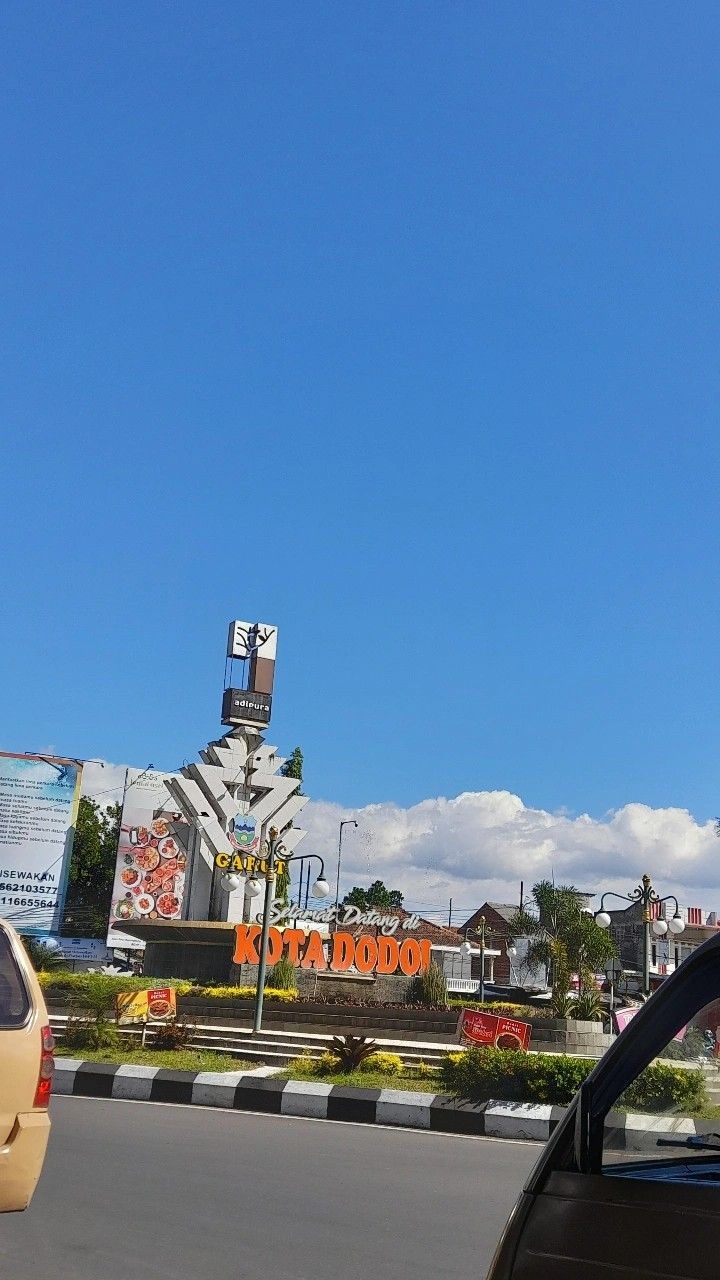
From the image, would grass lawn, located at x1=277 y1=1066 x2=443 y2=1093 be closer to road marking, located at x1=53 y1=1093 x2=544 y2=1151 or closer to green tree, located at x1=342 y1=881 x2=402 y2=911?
road marking, located at x1=53 y1=1093 x2=544 y2=1151

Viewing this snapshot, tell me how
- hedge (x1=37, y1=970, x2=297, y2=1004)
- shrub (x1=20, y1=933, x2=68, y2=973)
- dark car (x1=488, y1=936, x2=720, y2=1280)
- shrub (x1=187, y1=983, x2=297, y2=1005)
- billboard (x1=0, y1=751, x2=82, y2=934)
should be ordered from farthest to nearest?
1. billboard (x1=0, y1=751, x2=82, y2=934)
2. shrub (x1=20, y1=933, x2=68, y2=973)
3. shrub (x1=187, y1=983, x2=297, y2=1005)
4. hedge (x1=37, y1=970, x2=297, y2=1004)
5. dark car (x1=488, y1=936, x2=720, y2=1280)

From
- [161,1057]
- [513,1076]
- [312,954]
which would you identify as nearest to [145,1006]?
[161,1057]

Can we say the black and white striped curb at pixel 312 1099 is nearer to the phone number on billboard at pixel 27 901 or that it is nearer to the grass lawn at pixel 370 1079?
the grass lawn at pixel 370 1079

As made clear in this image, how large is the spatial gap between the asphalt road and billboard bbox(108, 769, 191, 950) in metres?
49.6

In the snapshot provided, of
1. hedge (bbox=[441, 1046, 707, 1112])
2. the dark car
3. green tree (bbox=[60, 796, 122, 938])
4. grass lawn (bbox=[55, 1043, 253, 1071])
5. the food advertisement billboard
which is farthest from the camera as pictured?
green tree (bbox=[60, 796, 122, 938])

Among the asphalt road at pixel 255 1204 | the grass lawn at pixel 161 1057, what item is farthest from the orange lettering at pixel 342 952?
the asphalt road at pixel 255 1204

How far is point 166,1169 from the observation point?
25.9 feet

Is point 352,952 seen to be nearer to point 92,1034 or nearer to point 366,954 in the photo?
point 366,954

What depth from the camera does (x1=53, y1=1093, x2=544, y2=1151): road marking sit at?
36.3 ft

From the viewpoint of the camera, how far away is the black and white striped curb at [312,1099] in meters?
11.4

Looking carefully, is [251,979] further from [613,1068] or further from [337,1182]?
Result: [613,1068]

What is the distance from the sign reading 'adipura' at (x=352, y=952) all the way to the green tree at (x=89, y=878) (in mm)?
34433

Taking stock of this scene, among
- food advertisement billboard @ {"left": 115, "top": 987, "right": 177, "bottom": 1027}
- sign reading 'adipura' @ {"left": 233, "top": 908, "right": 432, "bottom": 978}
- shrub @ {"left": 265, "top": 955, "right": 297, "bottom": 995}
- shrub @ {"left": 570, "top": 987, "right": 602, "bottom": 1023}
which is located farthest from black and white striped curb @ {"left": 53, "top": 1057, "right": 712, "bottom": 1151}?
sign reading 'adipura' @ {"left": 233, "top": 908, "right": 432, "bottom": 978}

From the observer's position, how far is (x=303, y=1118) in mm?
11969
